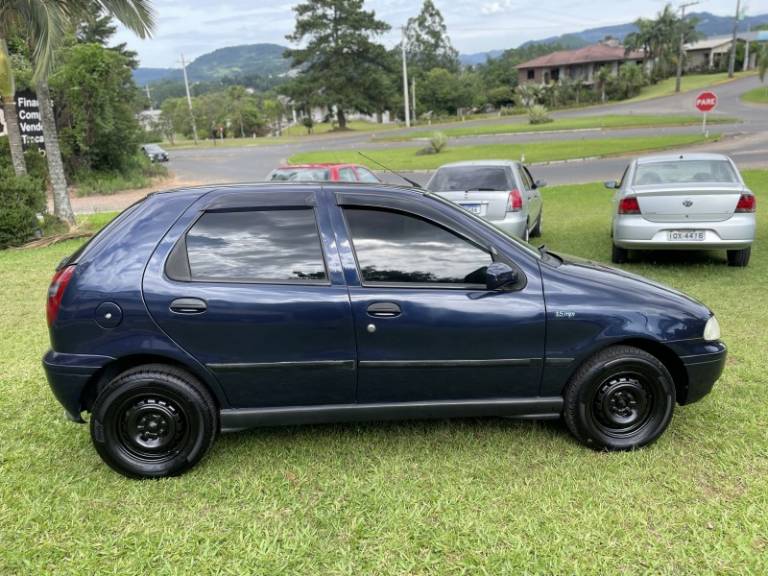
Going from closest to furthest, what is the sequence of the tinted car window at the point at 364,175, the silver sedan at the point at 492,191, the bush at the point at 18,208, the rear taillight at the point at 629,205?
the rear taillight at the point at 629,205 → the silver sedan at the point at 492,191 → the bush at the point at 18,208 → the tinted car window at the point at 364,175

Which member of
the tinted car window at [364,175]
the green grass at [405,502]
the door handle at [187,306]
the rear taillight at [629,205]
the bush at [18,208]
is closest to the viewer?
the green grass at [405,502]

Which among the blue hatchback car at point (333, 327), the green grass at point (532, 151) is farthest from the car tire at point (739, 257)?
the green grass at point (532, 151)

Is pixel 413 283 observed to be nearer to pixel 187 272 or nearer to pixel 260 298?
pixel 260 298

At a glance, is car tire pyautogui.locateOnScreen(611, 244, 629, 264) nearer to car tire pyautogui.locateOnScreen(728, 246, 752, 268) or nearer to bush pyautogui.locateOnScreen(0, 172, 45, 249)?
car tire pyautogui.locateOnScreen(728, 246, 752, 268)

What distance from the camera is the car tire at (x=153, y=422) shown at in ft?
10.8

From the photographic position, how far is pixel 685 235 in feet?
23.4

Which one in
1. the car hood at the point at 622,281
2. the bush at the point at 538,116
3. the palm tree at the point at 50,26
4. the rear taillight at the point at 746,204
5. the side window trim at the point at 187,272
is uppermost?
the palm tree at the point at 50,26

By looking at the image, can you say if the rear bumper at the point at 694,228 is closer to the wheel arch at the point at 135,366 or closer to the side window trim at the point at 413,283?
the side window trim at the point at 413,283

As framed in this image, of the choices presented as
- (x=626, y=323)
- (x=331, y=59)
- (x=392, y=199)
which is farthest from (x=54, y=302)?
(x=331, y=59)

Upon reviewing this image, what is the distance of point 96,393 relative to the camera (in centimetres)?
344

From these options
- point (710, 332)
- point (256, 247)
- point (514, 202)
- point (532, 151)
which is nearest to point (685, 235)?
point (514, 202)

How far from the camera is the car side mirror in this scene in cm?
329

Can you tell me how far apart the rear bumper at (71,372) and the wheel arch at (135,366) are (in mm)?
30

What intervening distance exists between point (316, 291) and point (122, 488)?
155cm
